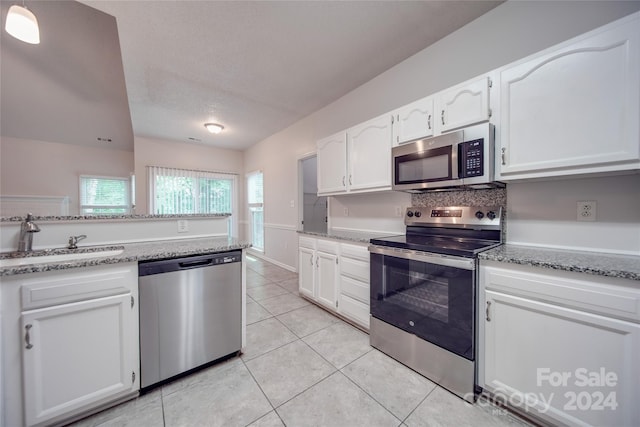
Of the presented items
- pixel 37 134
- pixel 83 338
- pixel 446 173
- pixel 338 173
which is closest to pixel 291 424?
pixel 83 338

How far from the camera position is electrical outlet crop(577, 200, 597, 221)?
4.71 ft

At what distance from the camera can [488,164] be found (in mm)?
1568

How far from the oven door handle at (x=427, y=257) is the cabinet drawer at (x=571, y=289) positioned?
0.12 m

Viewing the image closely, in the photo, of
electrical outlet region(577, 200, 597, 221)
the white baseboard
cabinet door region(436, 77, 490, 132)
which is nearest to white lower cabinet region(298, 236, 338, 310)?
the white baseboard

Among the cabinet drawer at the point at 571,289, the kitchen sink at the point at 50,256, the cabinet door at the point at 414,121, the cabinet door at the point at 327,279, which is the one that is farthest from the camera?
the cabinet door at the point at 327,279

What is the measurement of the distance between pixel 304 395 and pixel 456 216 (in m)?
1.72

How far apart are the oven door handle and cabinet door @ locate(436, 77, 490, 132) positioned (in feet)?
3.21

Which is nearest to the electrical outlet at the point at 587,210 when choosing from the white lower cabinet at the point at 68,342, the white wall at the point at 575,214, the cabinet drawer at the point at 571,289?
the white wall at the point at 575,214

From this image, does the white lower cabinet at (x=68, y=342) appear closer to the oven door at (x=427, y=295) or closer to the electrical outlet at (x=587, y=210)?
the oven door at (x=427, y=295)

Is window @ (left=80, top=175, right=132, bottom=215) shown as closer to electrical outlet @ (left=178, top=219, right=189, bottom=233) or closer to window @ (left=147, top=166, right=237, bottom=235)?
window @ (left=147, top=166, right=237, bottom=235)

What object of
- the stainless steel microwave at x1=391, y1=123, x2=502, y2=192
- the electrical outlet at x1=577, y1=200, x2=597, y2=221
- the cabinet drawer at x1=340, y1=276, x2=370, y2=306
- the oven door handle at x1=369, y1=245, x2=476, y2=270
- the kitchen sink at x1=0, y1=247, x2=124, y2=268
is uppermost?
the stainless steel microwave at x1=391, y1=123, x2=502, y2=192

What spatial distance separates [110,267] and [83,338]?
39 cm

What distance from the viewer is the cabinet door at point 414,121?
1.92 metres

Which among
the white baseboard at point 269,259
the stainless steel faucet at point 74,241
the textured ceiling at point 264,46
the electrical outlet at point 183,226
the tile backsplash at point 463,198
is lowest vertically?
the white baseboard at point 269,259
